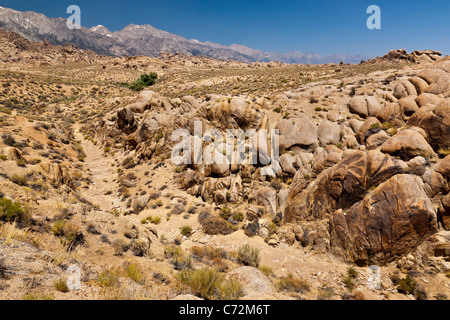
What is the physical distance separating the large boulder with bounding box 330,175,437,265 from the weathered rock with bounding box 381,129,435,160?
2498 mm

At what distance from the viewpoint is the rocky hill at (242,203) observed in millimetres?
7918

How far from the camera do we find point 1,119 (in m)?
23.5

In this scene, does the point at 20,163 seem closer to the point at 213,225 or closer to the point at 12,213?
the point at 12,213

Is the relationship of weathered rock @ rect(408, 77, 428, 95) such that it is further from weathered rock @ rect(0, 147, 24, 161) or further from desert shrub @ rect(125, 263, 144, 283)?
weathered rock @ rect(0, 147, 24, 161)

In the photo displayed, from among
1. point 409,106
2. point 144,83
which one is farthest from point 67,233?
point 144,83

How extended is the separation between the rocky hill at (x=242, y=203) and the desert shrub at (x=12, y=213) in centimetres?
5

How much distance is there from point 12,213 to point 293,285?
13387 mm

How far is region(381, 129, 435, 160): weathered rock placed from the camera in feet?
40.9

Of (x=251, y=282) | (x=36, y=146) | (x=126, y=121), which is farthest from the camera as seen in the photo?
(x=126, y=121)

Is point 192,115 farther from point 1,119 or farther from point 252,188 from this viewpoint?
point 1,119

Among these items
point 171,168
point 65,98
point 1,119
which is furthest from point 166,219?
point 65,98

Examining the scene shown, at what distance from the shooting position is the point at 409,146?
12.7 m

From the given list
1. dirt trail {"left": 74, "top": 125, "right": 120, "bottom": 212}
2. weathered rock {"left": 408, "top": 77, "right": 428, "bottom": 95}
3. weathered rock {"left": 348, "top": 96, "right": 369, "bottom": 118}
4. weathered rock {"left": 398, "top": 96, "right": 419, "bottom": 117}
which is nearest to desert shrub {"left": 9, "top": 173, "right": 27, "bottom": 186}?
dirt trail {"left": 74, "top": 125, "right": 120, "bottom": 212}

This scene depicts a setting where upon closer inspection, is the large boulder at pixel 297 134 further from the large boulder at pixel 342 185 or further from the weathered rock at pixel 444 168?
the weathered rock at pixel 444 168
